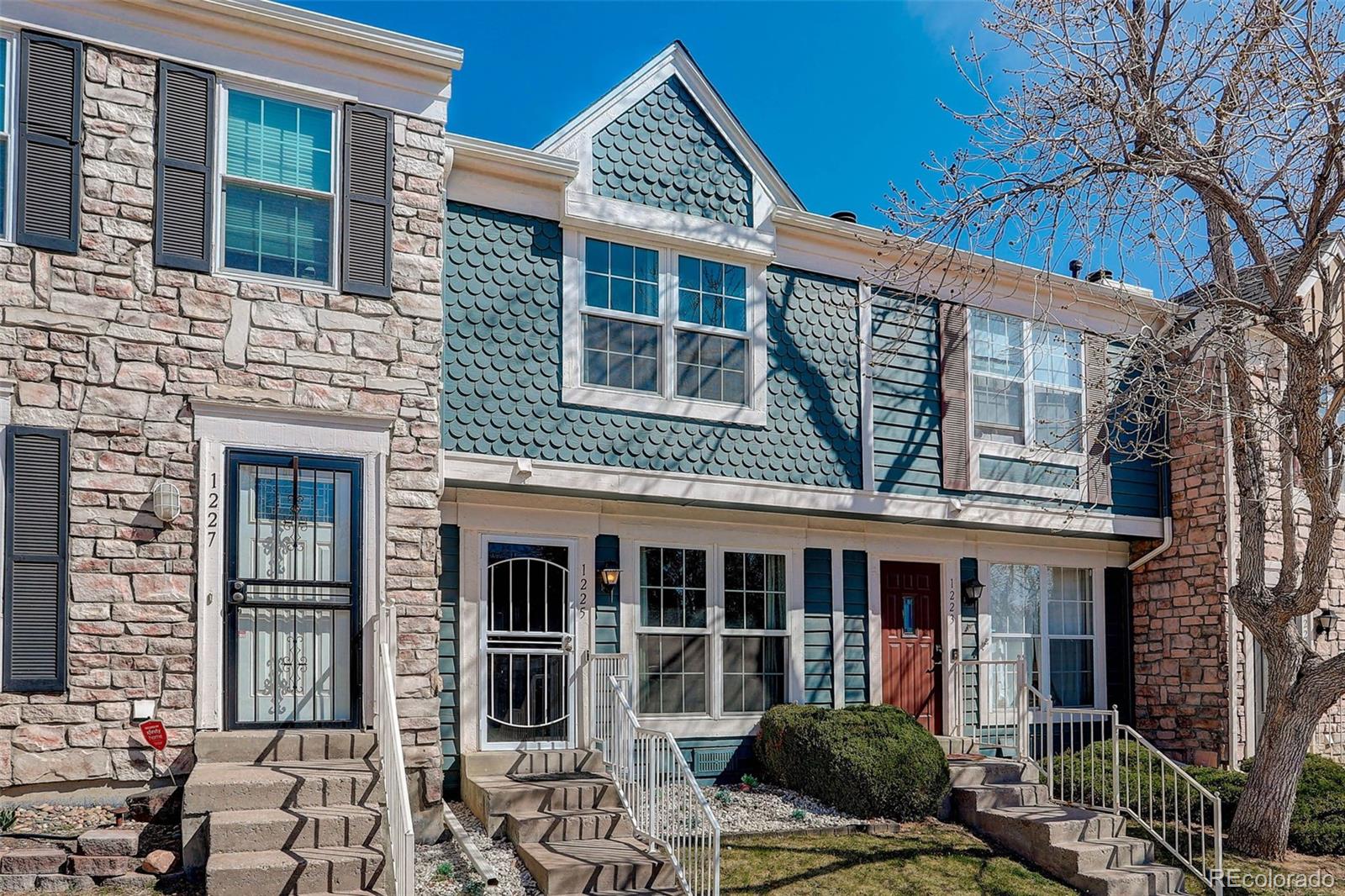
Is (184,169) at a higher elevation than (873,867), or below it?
higher

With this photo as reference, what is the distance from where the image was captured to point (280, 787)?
272 inches

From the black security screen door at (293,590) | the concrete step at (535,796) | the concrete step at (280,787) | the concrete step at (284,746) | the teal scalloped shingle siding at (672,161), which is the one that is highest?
the teal scalloped shingle siding at (672,161)

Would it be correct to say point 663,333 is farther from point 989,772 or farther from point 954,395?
point 989,772

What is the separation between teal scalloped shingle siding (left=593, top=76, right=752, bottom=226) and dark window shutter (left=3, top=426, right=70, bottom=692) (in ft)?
16.6

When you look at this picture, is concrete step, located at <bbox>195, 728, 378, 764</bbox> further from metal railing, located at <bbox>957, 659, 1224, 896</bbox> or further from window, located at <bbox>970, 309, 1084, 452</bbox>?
window, located at <bbox>970, 309, 1084, 452</bbox>

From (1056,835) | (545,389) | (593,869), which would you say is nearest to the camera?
(593,869)

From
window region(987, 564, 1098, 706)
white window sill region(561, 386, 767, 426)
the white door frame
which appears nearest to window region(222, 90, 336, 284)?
white window sill region(561, 386, 767, 426)

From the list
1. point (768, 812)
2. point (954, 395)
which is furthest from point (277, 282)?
point (954, 395)

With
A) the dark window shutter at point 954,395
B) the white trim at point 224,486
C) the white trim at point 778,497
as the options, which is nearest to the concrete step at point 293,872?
the white trim at point 224,486

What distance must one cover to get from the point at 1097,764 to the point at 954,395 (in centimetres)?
400

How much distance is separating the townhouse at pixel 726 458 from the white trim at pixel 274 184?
1345 millimetres

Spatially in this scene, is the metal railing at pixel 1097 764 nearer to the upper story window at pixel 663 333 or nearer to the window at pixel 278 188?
the upper story window at pixel 663 333

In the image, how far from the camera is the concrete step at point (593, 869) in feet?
23.9

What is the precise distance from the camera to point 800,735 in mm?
10273
